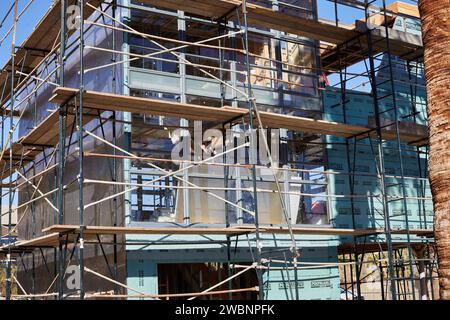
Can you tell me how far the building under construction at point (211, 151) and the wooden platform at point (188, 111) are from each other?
40mm

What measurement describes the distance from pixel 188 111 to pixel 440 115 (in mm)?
4760

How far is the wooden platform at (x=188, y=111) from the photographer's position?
10.9 metres

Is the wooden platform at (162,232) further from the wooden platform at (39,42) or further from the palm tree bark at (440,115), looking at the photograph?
the wooden platform at (39,42)

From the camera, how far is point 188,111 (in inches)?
462

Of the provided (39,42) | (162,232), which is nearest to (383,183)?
(162,232)

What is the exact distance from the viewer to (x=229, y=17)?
13312 mm

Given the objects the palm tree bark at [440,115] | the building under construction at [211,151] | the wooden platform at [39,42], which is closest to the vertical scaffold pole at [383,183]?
the building under construction at [211,151]

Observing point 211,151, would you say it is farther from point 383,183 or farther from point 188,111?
point 383,183

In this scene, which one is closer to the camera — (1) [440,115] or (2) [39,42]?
(1) [440,115]

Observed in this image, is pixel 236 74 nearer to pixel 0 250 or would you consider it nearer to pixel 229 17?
pixel 229 17

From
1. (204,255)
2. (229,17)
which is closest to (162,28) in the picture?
(229,17)

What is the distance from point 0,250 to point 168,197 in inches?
196
